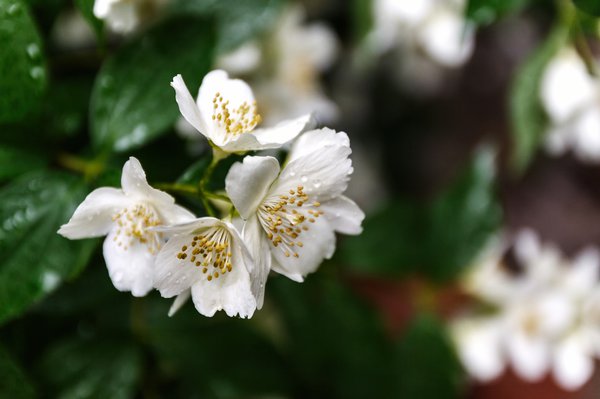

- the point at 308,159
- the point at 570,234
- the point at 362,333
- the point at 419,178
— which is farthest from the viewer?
the point at 419,178

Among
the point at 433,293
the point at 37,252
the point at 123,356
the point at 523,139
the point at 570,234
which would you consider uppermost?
the point at 37,252

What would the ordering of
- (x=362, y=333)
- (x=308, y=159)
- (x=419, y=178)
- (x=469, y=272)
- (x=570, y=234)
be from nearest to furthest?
(x=308, y=159) → (x=362, y=333) → (x=469, y=272) → (x=570, y=234) → (x=419, y=178)

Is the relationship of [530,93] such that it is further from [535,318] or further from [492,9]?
[535,318]

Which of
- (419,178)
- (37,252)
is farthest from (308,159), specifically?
(419,178)

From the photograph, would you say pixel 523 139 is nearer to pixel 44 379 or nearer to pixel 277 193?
pixel 277 193

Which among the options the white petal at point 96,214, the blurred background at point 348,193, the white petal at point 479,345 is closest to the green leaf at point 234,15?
the blurred background at point 348,193

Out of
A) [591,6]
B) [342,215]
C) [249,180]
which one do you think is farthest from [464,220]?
[249,180]

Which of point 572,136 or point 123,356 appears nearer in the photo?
point 123,356

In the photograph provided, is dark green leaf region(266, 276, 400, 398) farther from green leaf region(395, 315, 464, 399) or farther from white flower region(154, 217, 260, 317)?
white flower region(154, 217, 260, 317)

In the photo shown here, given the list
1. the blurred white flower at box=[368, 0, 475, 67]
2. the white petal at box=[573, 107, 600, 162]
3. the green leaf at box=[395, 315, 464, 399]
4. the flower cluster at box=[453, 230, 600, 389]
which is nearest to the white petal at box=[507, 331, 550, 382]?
the flower cluster at box=[453, 230, 600, 389]
